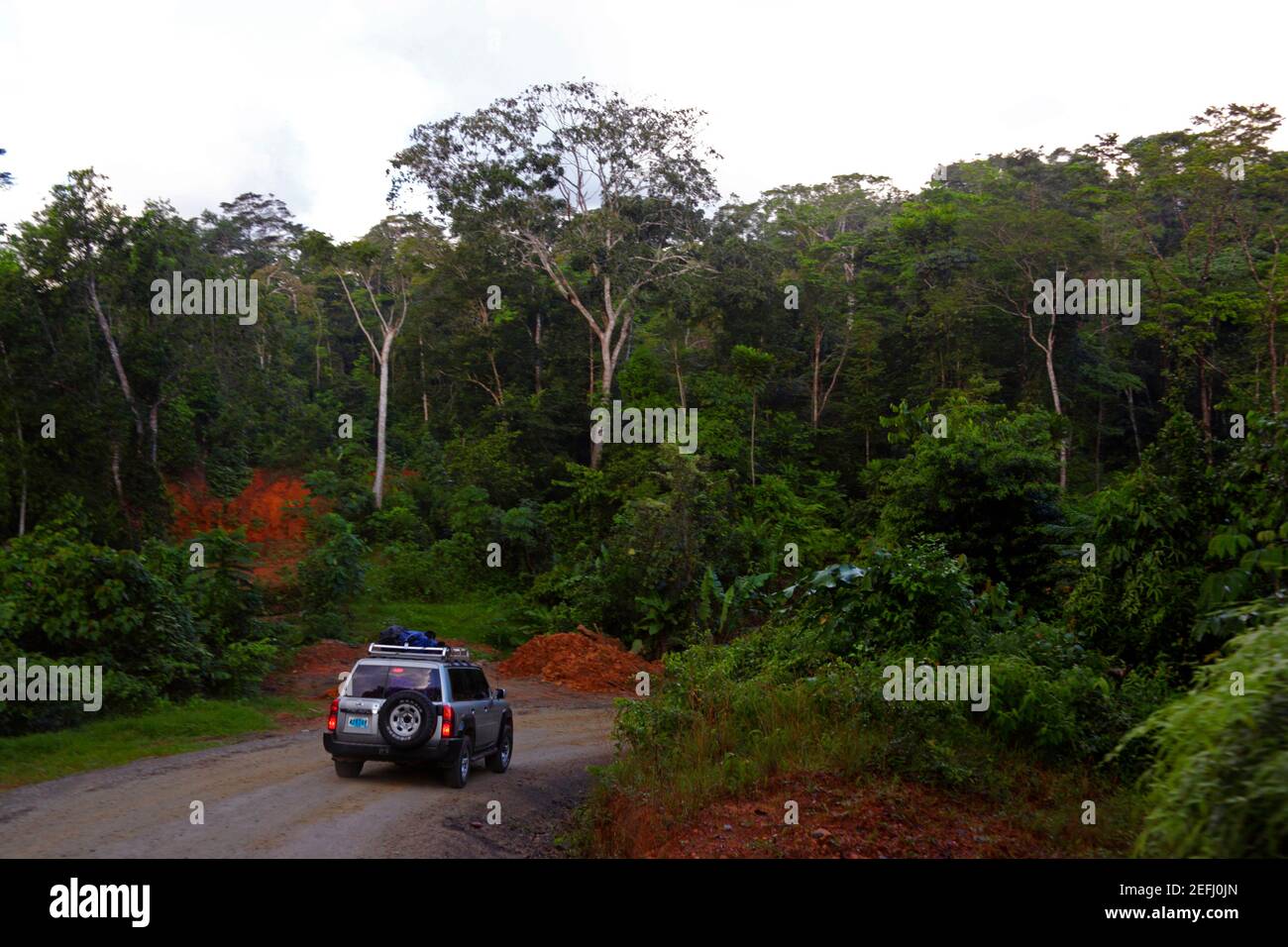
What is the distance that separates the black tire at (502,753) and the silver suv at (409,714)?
28.4 inches

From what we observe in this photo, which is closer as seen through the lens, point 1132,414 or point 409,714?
point 409,714

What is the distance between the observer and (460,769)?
39.0 feet

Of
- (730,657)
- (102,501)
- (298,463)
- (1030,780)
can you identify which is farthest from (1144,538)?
(298,463)

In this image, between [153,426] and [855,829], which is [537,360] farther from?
[855,829]

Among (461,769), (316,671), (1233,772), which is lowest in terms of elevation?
(316,671)

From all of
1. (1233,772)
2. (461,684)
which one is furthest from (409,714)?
(1233,772)

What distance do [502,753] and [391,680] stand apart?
2669 millimetres

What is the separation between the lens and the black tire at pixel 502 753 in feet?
44.6

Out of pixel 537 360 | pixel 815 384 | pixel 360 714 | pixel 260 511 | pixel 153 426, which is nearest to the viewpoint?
pixel 360 714

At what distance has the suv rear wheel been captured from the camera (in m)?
11.8

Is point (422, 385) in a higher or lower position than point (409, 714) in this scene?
higher

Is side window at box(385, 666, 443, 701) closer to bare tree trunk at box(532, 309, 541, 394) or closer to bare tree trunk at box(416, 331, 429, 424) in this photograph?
bare tree trunk at box(532, 309, 541, 394)

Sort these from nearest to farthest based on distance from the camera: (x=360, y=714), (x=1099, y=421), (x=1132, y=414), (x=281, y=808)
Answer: (x=281, y=808)
(x=360, y=714)
(x=1132, y=414)
(x=1099, y=421)
